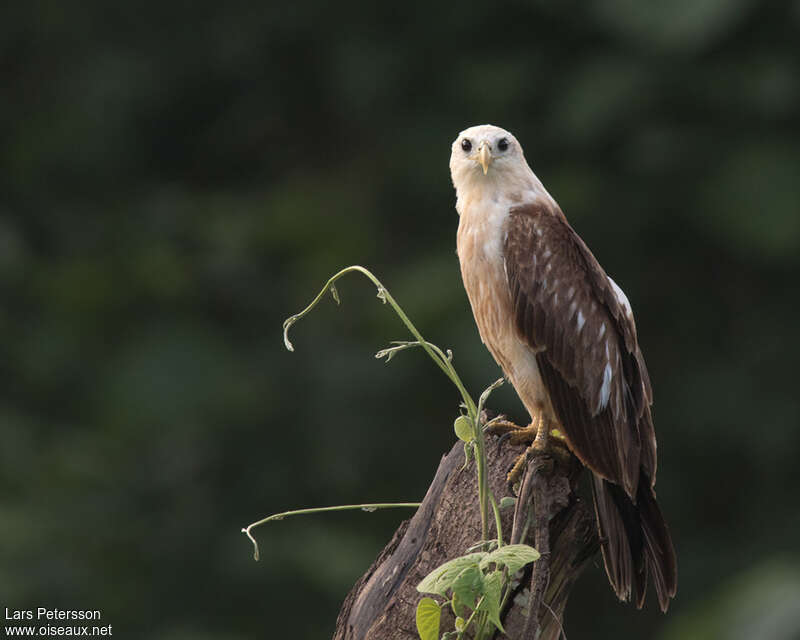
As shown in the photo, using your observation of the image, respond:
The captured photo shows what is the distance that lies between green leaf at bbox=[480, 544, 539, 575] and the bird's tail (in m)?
0.70

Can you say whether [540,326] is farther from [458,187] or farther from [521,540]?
[521,540]

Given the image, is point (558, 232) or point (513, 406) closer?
point (558, 232)

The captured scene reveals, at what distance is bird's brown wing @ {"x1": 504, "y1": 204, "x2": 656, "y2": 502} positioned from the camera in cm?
357

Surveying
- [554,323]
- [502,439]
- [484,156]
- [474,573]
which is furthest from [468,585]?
[484,156]

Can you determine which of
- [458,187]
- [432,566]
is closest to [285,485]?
[458,187]

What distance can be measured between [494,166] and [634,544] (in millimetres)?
1131

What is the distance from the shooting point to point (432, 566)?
118 inches

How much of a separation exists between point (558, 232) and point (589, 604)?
181 inches

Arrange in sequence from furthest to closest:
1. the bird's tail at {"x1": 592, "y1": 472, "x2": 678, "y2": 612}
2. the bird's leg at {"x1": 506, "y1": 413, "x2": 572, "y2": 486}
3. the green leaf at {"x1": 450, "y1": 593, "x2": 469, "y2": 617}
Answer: the bird's tail at {"x1": 592, "y1": 472, "x2": 678, "y2": 612}, the bird's leg at {"x1": 506, "y1": 413, "x2": 572, "y2": 486}, the green leaf at {"x1": 450, "y1": 593, "x2": 469, "y2": 617}

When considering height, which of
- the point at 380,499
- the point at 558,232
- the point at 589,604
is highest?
the point at 558,232

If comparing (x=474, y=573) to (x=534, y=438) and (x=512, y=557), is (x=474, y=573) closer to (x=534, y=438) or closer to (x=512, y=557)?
(x=512, y=557)

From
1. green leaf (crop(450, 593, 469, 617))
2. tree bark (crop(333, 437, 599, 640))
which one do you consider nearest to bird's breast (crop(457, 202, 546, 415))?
tree bark (crop(333, 437, 599, 640))

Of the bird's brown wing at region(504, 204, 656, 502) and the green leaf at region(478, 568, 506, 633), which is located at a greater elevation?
the bird's brown wing at region(504, 204, 656, 502)

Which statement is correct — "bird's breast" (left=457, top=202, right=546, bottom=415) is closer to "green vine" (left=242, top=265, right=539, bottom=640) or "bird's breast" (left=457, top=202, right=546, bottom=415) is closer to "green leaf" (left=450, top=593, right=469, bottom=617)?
"green vine" (left=242, top=265, right=539, bottom=640)
